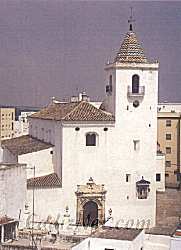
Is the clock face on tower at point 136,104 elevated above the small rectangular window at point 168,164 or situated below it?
above

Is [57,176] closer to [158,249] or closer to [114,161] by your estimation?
[114,161]

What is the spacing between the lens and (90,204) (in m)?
12.5

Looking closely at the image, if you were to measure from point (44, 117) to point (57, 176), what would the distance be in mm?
2176

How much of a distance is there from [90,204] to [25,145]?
265 centimetres

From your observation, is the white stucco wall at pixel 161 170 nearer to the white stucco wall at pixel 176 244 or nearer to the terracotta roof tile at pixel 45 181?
the terracotta roof tile at pixel 45 181

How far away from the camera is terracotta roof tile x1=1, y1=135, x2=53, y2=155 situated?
504 inches

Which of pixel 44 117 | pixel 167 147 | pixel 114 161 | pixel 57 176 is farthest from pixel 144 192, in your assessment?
pixel 167 147

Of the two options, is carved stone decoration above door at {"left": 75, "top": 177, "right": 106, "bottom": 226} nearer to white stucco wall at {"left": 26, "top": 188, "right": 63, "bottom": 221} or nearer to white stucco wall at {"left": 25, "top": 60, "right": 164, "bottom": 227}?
white stucco wall at {"left": 25, "top": 60, "right": 164, "bottom": 227}

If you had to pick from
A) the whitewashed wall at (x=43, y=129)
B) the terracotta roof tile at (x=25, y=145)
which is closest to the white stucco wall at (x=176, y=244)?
the terracotta roof tile at (x=25, y=145)

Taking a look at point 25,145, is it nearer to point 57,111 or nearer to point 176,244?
point 57,111

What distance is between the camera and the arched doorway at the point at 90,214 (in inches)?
492

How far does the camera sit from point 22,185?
1088 cm

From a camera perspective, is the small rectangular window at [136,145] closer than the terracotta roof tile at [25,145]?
No

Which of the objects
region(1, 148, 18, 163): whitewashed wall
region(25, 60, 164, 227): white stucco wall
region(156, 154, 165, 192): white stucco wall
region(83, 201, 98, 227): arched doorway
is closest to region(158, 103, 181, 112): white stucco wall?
region(156, 154, 165, 192): white stucco wall
